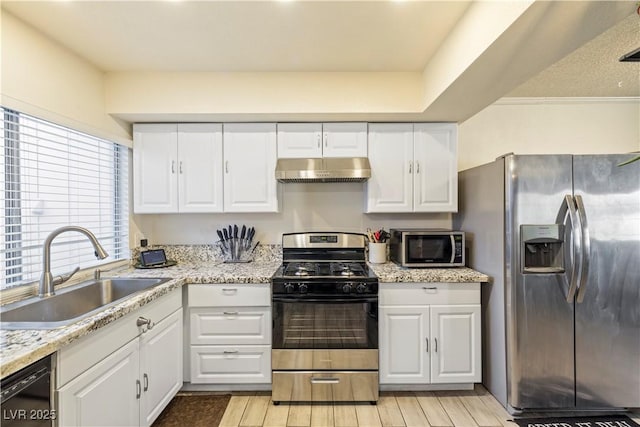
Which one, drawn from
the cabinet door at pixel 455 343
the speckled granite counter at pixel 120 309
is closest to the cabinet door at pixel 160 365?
the speckled granite counter at pixel 120 309

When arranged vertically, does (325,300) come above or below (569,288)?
below

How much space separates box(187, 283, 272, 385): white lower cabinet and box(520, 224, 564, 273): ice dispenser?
177 centimetres

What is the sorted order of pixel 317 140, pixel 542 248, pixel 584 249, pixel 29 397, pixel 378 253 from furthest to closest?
1. pixel 378 253
2. pixel 317 140
3. pixel 542 248
4. pixel 584 249
5. pixel 29 397

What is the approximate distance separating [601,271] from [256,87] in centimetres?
273

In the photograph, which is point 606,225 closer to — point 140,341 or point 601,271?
point 601,271

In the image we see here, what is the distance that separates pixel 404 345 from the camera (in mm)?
2252

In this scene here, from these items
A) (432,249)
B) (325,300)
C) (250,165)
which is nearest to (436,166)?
(432,249)

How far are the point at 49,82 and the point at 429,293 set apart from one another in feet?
9.32

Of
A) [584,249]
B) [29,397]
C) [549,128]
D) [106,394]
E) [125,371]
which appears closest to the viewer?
[29,397]

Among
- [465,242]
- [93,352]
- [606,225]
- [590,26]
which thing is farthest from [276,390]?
[590,26]

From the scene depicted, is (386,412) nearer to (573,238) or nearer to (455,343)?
(455,343)

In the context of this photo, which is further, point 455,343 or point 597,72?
point 597,72

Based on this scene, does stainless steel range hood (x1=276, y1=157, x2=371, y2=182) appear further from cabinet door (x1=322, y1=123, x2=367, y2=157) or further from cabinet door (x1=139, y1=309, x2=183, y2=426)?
cabinet door (x1=139, y1=309, x2=183, y2=426)

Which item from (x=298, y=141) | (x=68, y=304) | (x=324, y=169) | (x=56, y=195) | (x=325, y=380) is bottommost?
(x=325, y=380)
